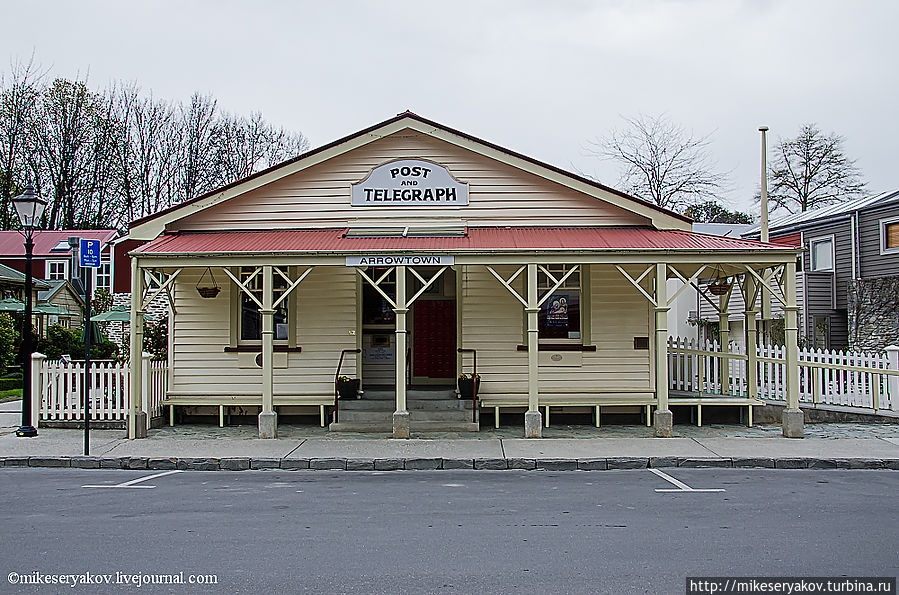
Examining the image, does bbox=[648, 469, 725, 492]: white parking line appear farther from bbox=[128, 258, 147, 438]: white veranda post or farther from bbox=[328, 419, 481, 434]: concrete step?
bbox=[128, 258, 147, 438]: white veranda post

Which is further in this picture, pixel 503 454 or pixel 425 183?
pixel 425 183

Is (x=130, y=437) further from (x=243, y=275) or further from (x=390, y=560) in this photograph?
(x=390, y=560)

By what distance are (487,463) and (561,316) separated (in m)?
4.63

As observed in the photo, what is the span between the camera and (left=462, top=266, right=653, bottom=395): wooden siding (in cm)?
1462

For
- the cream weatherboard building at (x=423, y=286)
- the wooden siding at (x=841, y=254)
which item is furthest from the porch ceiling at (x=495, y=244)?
the wooden siding at (x=841, y=254)

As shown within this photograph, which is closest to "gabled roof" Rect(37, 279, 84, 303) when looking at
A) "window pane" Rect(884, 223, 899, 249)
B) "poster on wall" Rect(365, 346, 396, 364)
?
"poster on wall" Rect(365, 346, 396, 364)

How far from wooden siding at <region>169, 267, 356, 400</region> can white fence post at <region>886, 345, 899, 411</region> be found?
992 centimetres

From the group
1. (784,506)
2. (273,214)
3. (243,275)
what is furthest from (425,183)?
(784,506)

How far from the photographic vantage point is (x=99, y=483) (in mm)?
9938

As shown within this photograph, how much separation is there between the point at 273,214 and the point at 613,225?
638 centimetres

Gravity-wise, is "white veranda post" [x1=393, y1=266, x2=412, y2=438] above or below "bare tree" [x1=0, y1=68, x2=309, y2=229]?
below

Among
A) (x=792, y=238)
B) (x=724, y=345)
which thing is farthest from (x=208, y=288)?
(x=792, y=238)

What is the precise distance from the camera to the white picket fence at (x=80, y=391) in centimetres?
1413

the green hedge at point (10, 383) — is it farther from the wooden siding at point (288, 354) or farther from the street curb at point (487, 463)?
the street curb at point (487, 463)
